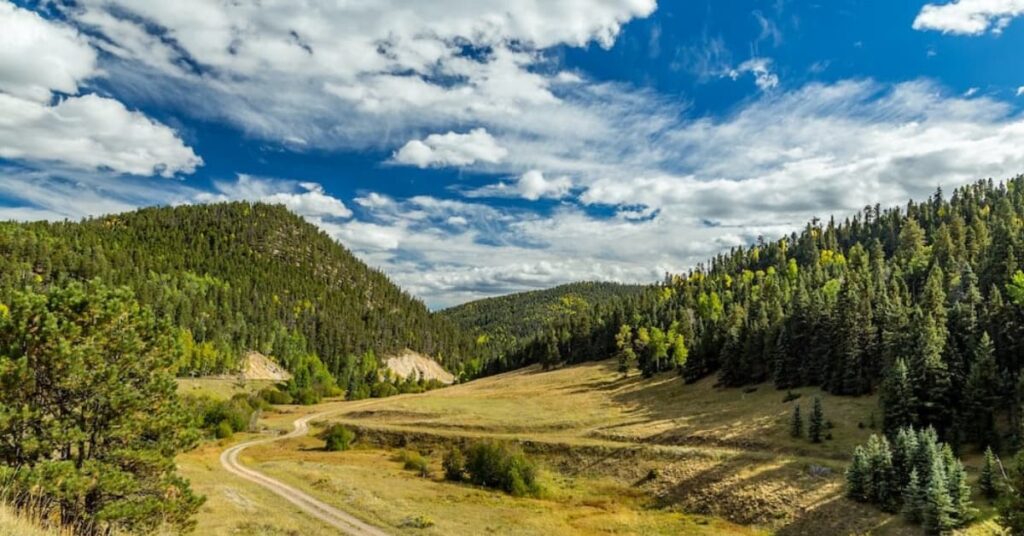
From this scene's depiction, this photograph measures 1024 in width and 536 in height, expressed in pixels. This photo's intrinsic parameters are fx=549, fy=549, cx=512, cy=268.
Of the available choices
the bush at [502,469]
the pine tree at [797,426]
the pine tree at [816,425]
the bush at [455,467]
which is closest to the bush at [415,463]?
the bush at [455,467]

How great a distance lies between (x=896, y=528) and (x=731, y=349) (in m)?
62.7

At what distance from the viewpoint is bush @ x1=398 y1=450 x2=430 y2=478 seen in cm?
7162

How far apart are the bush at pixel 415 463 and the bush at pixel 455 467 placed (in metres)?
2.51

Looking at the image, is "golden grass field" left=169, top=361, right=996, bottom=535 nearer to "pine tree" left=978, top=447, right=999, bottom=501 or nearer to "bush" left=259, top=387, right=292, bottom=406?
"pine tree" left=978, top=447, right=999, bottom=501

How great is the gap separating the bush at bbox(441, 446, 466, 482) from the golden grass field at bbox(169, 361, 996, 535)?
1.56 metres

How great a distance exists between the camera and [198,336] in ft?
582

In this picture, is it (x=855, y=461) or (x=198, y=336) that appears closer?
(x=855, y=461)

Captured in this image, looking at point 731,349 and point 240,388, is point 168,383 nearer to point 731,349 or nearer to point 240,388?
point 731,349

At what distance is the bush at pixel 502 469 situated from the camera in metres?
63.1

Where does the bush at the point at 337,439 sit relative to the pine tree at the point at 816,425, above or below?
below

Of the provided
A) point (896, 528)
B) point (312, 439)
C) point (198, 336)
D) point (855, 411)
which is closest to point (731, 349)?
point (855, 411)

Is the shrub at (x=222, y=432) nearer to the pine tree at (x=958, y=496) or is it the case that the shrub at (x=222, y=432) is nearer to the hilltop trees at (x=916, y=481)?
the hilltop trees at (x=916, y=481)

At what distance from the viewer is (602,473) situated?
65875 mm

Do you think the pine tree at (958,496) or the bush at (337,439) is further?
the bush at (337,439)
